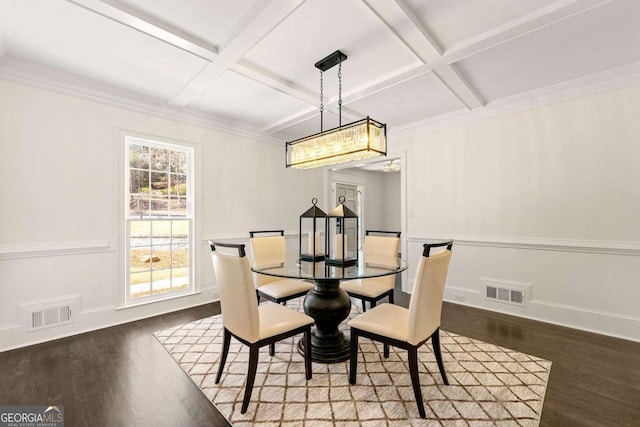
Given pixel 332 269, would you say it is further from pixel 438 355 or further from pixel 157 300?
pixel 157 300

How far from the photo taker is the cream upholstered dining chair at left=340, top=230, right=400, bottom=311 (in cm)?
281

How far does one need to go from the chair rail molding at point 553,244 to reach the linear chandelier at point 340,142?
2042mm

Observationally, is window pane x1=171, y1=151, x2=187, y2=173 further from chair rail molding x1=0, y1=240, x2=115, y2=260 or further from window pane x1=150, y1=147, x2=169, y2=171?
chair rail molding x1=0, y1=240, x2=115, y2=260

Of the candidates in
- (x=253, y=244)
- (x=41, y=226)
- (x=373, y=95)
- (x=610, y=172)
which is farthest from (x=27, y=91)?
(x=610, y=172)

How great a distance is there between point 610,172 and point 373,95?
8.47ft

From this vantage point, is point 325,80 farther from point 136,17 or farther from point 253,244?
point 253,244

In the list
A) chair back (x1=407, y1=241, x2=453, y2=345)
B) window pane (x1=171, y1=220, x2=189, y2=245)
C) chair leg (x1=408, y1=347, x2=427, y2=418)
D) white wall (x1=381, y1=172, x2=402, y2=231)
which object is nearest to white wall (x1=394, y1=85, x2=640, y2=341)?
chair back (x1=407, y1=241, x2=453, y2=345)

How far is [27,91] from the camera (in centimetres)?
267

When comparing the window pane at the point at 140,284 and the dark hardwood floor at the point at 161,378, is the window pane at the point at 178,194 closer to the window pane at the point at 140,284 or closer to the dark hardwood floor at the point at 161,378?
the window pane at the point at 140,284

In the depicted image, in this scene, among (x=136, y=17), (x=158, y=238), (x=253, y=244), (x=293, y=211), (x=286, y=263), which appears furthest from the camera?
(x=293, y=211)

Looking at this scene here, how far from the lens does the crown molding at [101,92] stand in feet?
8.53

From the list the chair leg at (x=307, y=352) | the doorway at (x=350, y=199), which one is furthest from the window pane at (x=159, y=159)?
the doorway at (x=350, y=199)

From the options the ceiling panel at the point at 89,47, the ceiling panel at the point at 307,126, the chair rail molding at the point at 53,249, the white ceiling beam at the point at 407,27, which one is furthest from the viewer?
the ceiling panel at the point at 307,126

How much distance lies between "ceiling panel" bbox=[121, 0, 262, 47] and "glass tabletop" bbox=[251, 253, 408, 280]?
1915mm
